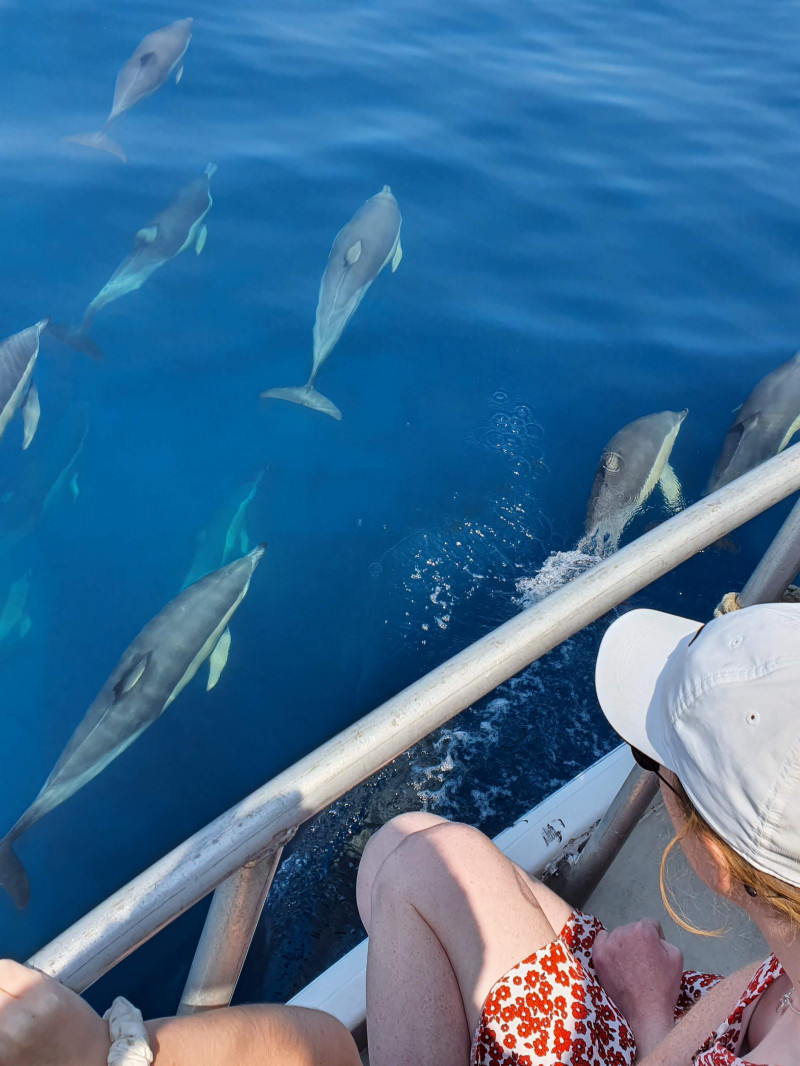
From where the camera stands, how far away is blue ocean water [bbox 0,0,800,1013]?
11.5ft

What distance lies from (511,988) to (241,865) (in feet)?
2.23

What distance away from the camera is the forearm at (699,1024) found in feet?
4.84

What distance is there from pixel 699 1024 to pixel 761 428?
3.49 m

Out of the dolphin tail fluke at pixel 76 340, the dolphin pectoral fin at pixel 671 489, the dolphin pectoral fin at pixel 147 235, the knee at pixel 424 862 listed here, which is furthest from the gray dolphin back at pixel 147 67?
the knee at pixel 424 862

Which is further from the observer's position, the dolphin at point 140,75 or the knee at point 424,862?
the dolphin at point 140,75

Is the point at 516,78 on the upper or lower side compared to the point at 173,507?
upper

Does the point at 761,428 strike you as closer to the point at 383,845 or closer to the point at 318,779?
the point at 383,845

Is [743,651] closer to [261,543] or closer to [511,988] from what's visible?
[511,988]

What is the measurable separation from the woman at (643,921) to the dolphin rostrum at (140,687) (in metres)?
1.75

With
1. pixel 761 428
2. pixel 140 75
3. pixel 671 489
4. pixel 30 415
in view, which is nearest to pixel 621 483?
pixel 671 489

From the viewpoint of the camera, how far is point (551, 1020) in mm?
1668

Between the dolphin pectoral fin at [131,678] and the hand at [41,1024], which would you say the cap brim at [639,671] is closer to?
the hand at [41,1024]

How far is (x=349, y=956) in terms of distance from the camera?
2057 mm

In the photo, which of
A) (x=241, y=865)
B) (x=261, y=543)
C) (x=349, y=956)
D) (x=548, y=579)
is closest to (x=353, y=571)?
(x=261, y=543)
